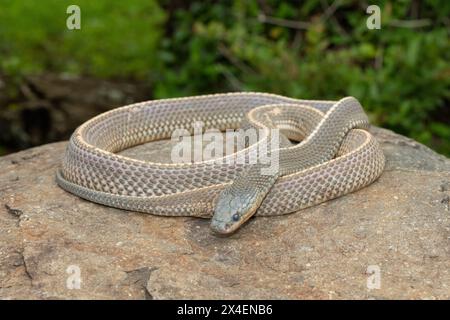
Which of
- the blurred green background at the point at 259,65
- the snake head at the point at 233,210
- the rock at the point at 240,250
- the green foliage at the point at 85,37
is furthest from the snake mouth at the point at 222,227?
the green foliage at the point at 85,37

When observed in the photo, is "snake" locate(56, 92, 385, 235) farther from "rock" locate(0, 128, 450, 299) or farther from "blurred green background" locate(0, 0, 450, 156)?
"blurred green background" locate(0, 0, 450, 156)

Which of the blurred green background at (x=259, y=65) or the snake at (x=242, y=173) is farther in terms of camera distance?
the blurred green background at (x=259, y=65)

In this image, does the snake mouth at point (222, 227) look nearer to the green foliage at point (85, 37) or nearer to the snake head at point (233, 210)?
the snake head at point (233, 210)

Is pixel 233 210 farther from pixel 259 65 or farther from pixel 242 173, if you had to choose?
pixel 259 65

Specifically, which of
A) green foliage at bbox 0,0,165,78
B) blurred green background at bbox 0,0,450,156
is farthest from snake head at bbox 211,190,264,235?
green foliage at bbox 0,0,165,78
